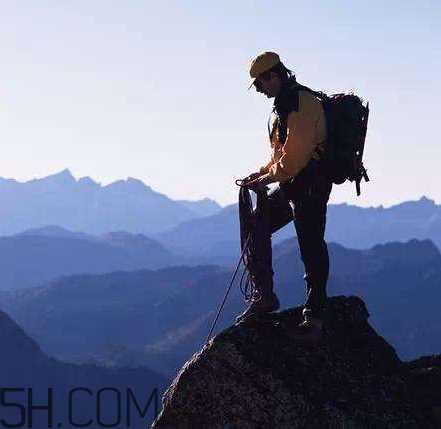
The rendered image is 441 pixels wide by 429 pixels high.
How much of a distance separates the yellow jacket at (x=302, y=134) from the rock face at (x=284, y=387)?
6.80 feet

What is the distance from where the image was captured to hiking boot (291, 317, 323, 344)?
9.78 metres

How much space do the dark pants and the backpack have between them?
0.24m

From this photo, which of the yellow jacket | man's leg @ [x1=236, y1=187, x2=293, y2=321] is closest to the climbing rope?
man's leg @ [x1=236, y1=187, x2=293, y2=321]

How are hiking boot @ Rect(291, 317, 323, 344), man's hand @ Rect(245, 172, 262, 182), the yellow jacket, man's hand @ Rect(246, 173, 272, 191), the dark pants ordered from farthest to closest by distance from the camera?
man's hand @ Rect(245, 172, 262, 182) < hiking boot @ Rect(291, 317, 323, 344) < man's hand @ Rect(246, 173, 272, 191) < the dark pants < the yellow jacket

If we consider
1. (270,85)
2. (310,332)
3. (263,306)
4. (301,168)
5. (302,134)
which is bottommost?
(310,332)

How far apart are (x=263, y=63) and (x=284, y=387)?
3.56 metres

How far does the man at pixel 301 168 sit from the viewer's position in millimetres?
8969

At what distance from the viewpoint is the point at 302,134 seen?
8922mm

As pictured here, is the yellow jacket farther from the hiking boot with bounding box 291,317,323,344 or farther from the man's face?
the hiking boot with bounding box 291,317,323,344

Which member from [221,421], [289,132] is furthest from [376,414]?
[289,132]

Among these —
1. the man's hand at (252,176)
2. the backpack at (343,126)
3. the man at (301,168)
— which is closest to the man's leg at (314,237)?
the man at (301,168)

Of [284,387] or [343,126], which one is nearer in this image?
[343,126]

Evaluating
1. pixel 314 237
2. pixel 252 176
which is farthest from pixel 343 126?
pixel 252 176

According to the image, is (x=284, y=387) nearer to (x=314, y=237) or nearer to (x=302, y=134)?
(x=314, y=237)
